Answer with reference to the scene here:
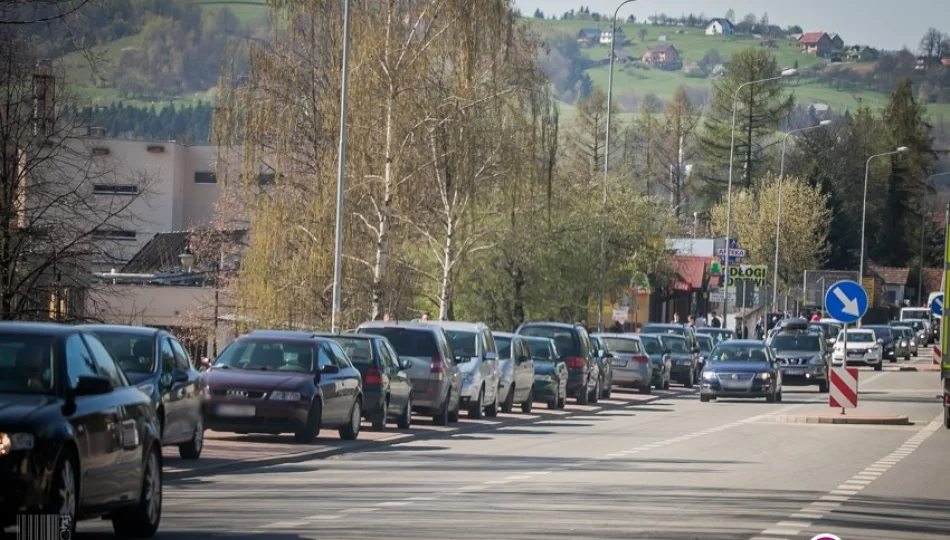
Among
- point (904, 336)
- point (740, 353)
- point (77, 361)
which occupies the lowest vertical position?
point (904, 336)

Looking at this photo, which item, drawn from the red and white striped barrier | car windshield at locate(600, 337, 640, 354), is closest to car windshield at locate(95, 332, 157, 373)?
the red and white striped barrier

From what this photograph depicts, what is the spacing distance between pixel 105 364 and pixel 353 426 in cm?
1305

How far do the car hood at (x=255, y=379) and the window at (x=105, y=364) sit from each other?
10.6 m

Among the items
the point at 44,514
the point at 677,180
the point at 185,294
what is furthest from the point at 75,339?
the point at 677,180

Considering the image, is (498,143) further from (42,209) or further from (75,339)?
(75,339)

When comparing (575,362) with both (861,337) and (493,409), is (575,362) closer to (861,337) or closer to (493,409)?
(493,409)

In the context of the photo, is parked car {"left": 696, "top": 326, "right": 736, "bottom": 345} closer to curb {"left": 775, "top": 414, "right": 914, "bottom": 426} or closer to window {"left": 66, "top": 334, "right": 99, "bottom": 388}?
curb {"left": 775, "top": 414, "right": 914, "bottom": 426}

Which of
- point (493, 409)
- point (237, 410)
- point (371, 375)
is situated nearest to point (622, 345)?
point (493, 409)

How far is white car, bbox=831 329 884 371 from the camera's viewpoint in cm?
7575

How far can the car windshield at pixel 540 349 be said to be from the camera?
3953 centimetres

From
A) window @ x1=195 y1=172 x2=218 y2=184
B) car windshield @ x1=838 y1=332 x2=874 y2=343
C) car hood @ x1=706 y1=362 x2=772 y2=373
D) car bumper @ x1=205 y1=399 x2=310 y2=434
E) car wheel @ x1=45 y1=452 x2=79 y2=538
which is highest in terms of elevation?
window @ x1=195 y1=172 x2=218 y2=184

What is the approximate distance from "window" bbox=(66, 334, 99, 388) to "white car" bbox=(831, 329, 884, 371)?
65.3 meters

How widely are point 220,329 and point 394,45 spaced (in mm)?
21058

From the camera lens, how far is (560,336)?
137 ft
